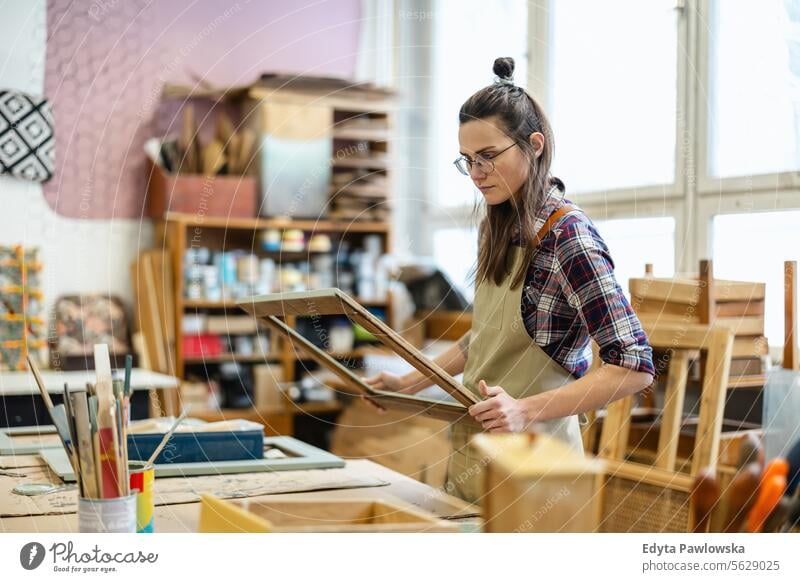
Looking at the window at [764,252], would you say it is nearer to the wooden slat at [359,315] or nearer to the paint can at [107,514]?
the wooden slat at [359,315]

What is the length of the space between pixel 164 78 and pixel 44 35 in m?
1.85

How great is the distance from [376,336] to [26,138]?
2.48 meters

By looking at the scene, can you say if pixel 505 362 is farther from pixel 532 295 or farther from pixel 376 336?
pixel 376 336

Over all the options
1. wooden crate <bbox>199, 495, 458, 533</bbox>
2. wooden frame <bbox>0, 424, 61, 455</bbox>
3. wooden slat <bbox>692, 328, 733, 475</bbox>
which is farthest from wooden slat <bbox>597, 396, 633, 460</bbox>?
wooden frame <bbox>0, 424, 61, 455</bbox>

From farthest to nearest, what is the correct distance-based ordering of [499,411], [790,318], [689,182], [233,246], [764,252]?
[233,246] → [689,182] → [764,252] → [790,318] → [499,411]

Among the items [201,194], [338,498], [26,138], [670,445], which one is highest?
[26,138]

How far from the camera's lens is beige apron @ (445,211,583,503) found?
1800mm

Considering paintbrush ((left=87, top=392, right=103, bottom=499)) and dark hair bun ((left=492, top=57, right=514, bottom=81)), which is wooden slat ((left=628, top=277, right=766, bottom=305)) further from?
paintbrush ((left=87, top=392, right=103, bottom=499))

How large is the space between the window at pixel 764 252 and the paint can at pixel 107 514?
1.74 metres

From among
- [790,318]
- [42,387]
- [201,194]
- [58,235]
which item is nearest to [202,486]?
[42,387]

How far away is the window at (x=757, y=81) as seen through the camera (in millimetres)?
2391

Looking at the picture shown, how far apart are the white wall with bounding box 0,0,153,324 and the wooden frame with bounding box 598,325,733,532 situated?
6.97ft

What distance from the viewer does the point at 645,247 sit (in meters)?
2.86

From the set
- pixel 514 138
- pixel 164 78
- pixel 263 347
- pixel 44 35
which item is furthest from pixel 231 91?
pixel 514 138
